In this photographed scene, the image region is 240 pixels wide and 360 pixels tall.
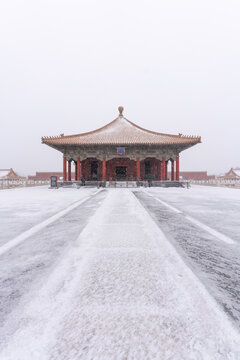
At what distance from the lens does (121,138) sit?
1883 centimetres

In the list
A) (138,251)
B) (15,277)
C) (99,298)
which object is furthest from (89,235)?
(99,298)

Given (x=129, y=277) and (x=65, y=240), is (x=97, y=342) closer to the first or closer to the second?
(x=129, y=277)

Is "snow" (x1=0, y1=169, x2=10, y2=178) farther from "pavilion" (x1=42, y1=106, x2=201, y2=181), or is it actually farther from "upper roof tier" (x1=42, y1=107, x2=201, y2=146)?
"upper roof tier" (x1=42, y1=107, x2=201, y2=146)

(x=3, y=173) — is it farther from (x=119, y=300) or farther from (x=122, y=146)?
(x=119, y=300)

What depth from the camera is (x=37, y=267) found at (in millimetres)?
1589

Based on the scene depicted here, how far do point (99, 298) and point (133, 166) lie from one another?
68.0 ft

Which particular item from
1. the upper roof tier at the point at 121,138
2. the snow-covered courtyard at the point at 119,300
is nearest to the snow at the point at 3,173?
the upper roof tier at the point at 121,138

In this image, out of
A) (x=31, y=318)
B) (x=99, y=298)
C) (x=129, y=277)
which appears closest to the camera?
(x=31, y=318)

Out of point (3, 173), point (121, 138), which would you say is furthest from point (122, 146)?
point (3, 173)

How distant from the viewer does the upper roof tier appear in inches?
685

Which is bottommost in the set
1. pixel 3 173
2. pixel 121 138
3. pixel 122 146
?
pixel 3 173

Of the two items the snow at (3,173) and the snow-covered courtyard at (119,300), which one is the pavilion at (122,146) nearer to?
the snow-covered courtyard at (119,300)

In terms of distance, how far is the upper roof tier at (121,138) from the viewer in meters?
17.4

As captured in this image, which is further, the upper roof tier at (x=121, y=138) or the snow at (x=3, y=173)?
the snow at (x=3, y=173)
